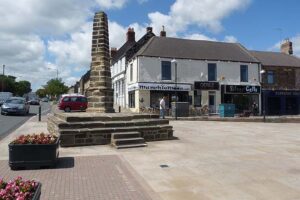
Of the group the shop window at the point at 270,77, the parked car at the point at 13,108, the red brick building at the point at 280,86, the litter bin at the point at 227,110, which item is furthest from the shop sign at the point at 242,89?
the parked car at the point at 13,108

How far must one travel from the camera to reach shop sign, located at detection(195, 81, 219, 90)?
35344mm

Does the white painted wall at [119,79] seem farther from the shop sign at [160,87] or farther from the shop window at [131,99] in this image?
the shop sign at [160,87]

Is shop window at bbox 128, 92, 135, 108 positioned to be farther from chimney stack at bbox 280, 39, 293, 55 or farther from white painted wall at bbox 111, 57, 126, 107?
chimney stack at bbox 280, 39, 293, 55

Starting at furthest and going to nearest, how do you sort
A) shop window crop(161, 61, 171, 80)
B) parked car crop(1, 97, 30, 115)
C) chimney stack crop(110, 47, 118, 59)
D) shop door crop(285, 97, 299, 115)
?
chimney stack crop(110, 47, 118, 59) < shop door crop(285, 97, 299, 115) < shop window crop(161, 61, 171, 80) < parked car crop(1, 97, 30, 115)

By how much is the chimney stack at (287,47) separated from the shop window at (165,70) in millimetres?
19118

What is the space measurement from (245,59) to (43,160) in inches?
1264

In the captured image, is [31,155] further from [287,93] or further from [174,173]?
[287,93]

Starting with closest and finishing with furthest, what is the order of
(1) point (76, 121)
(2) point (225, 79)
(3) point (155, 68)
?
(1) point (76, 121), (3) point (155, 68), (2) point (225, 79)

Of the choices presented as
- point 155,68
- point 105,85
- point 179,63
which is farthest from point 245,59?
point 105,85

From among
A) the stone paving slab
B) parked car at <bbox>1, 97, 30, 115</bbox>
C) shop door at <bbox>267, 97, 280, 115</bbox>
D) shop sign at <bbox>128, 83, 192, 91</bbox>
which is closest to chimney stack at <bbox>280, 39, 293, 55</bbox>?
shop door at <bbox>267, 97, 280, 115</bbox>

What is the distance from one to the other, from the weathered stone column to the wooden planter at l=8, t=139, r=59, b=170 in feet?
23.5

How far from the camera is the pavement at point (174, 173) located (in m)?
6.65

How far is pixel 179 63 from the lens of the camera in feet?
114

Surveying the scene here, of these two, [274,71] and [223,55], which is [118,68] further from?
[274,71]
